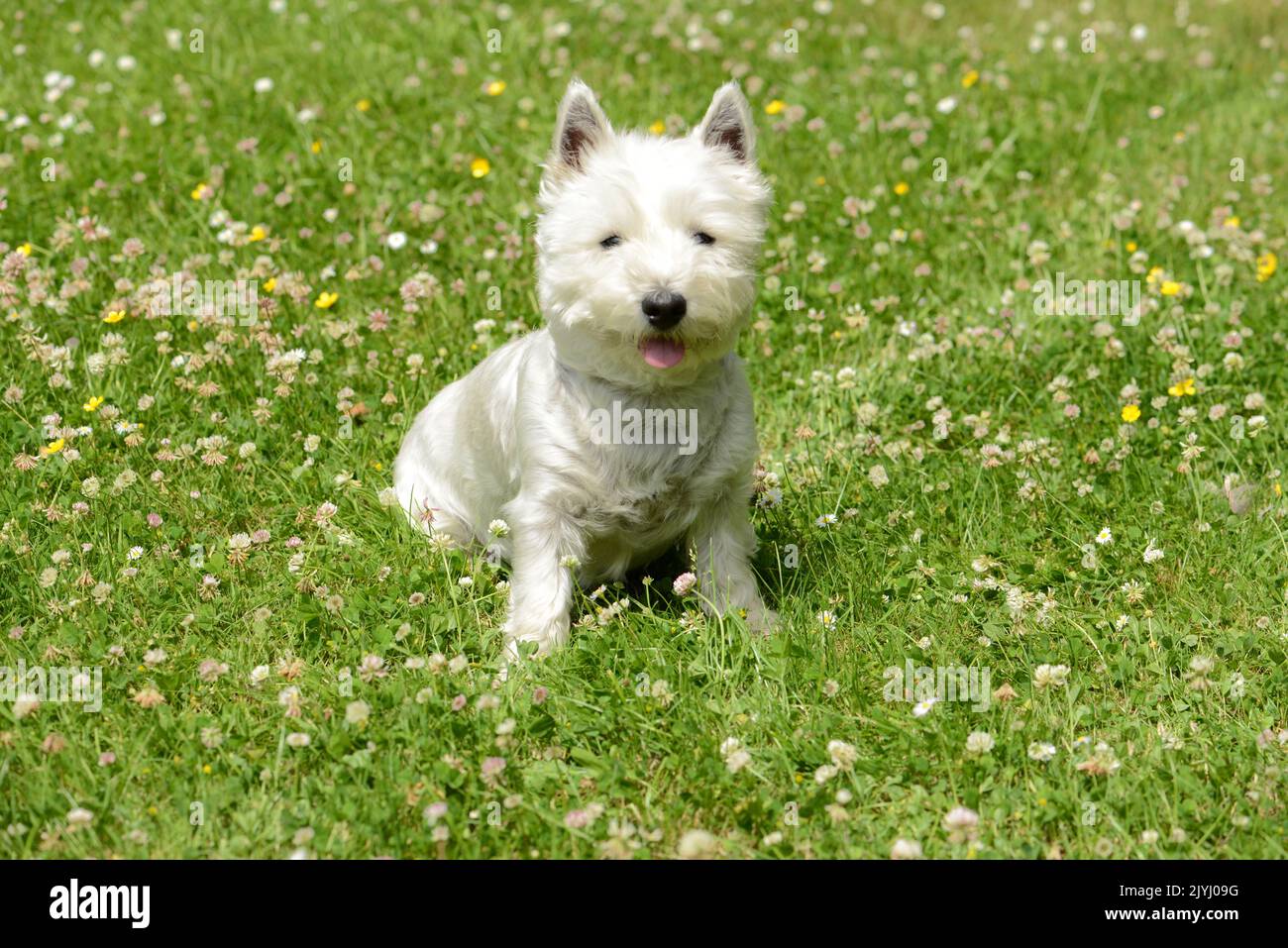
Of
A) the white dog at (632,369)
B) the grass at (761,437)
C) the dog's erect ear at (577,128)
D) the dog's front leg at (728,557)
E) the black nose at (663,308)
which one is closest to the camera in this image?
the grass at (761,437)

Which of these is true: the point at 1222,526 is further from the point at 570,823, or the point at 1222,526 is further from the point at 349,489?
the point at 349,489

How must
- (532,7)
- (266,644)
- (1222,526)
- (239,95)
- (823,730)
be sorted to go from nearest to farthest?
(823,730), (266,644), (1222,526), (239,95), (532,7)

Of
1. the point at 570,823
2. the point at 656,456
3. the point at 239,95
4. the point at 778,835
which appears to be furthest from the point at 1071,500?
the point at 239,95

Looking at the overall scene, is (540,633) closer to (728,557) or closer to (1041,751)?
(728,557)

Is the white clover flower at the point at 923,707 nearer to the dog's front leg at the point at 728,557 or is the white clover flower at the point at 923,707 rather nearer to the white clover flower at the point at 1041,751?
the white clover flower at the point at 1041,751

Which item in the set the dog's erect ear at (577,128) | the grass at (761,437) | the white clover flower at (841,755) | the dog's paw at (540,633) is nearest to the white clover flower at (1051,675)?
the grass at (761,437)

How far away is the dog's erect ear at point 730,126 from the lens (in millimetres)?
4715

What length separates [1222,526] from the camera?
17.4 ft

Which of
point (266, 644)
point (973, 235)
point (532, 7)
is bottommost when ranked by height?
point (266, 644)

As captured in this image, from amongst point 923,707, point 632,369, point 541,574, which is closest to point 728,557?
point 541,574

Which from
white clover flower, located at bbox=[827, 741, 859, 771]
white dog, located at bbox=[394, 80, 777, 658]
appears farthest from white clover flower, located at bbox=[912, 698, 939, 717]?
white dog, located at bbox=[394, 80, 777, 658]

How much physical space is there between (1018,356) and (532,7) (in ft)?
18.1

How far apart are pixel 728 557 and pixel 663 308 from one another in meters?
1.13

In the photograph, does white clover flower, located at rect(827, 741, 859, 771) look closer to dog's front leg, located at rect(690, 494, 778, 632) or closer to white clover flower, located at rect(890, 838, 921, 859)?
white clover flower, located at rect(890, 838, 921, 859)
